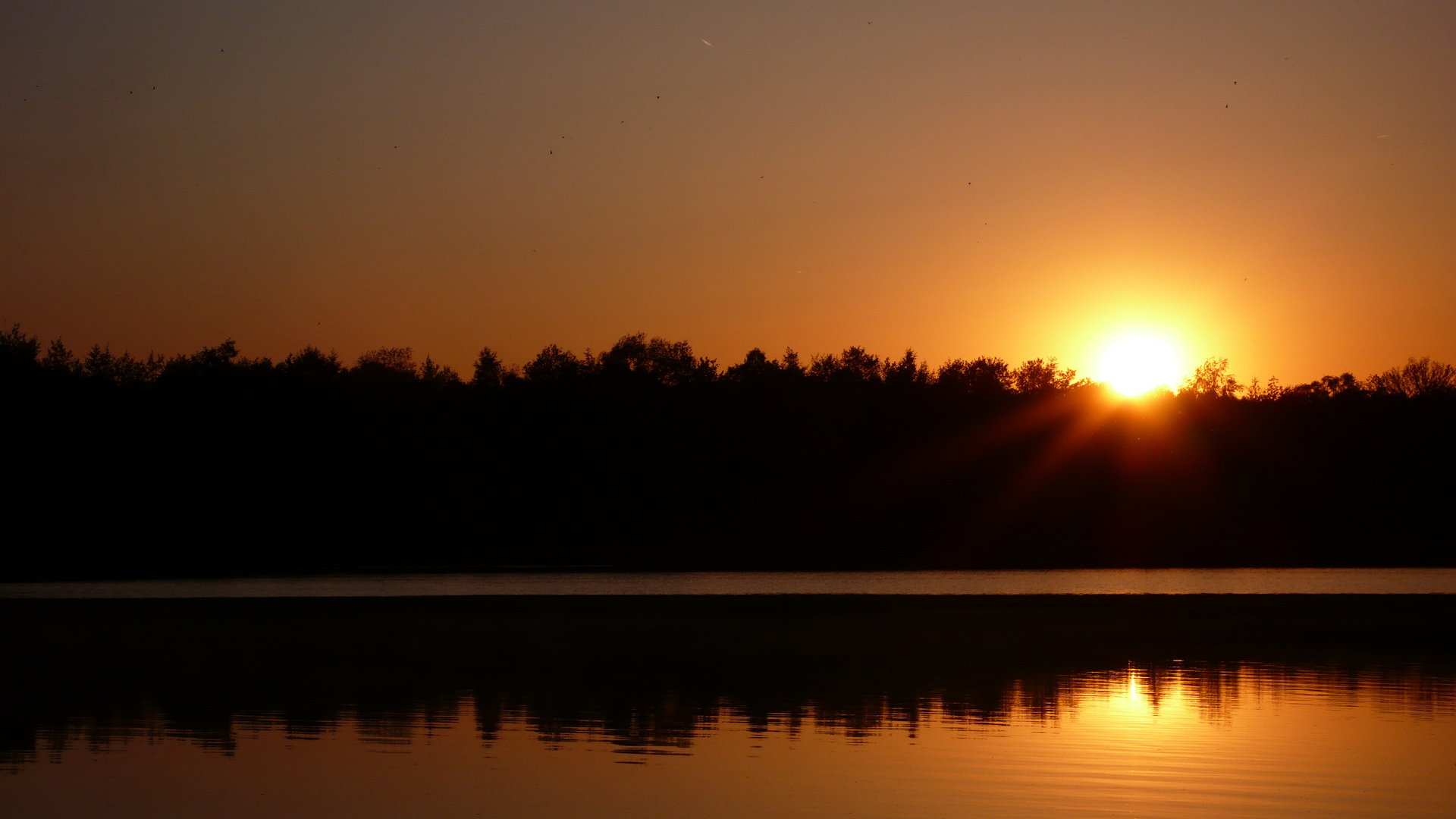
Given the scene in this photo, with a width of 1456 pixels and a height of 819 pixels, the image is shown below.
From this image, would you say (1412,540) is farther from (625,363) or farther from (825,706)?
(825,706)

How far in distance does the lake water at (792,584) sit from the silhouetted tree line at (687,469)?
438 inches

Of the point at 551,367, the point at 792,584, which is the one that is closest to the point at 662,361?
the point at 551,367

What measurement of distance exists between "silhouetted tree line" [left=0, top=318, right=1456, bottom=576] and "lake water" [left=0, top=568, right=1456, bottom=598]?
11.1 m

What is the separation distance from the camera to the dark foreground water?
13961 mm

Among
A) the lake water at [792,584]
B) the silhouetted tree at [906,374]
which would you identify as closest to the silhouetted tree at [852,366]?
the silhouetted tree at [906,374]

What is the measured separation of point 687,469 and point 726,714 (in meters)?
86.2

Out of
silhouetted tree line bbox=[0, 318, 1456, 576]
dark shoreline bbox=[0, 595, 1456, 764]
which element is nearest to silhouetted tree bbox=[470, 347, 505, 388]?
silhouetted tree line bbox=[0, 318, 1456, 576]

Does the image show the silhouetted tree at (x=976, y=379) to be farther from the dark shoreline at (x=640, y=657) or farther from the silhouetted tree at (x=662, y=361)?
the dark shoreline at (x=640, y=657)

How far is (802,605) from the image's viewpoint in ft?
126

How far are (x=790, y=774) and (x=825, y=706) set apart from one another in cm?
526

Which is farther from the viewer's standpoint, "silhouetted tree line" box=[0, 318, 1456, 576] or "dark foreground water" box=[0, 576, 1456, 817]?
"silhouetted tree line" box=[0, 318, 1456, 576]

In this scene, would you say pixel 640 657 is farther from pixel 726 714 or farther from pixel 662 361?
pixel 662 361

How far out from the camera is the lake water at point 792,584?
148ft

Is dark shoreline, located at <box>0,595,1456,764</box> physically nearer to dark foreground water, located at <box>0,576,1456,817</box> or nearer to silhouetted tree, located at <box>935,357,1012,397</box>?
dark foreground water, located at <box>0,576,1456,817</box>
